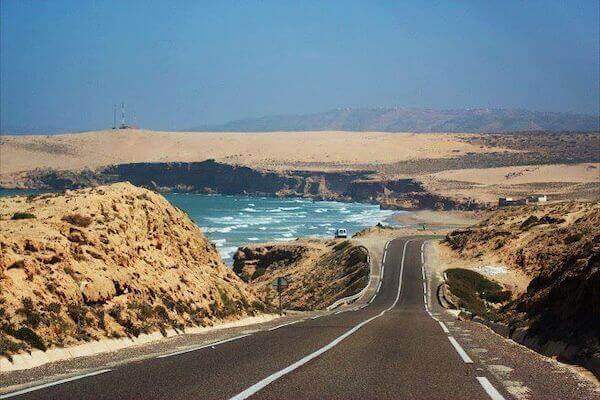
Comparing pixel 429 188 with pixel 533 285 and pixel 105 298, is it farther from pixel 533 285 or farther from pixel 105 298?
pixel 105 298

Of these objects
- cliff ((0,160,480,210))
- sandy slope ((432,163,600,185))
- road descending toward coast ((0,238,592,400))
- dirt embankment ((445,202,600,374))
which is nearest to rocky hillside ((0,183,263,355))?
road descending toward coast ((0,238,592,400))

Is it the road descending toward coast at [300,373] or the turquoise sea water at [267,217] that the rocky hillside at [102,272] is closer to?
the road descending toward coast at [300,373]

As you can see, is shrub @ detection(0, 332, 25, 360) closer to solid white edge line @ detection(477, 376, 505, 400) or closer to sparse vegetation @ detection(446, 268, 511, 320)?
solid white edge line @ detection(477, 376, 505, 400)

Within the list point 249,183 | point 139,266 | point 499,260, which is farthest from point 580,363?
point 249,183

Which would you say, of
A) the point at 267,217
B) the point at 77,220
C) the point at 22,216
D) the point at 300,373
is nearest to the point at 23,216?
the point at 22,216

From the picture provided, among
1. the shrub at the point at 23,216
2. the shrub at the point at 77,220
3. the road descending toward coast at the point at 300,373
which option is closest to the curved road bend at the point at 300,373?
the road descending toward coast at the point at 300,373

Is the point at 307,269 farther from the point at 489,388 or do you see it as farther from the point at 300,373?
the point at 489,388
